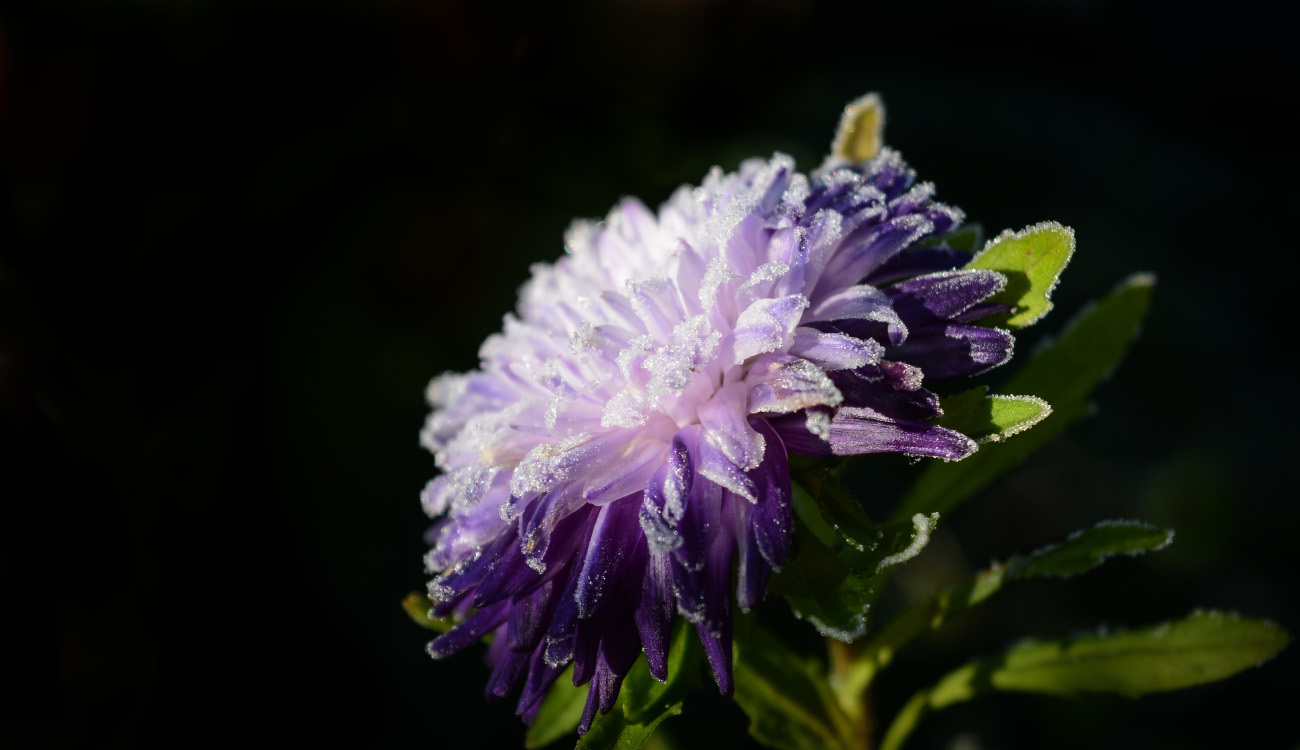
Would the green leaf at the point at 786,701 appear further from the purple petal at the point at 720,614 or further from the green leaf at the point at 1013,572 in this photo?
the purple petal at the point at 720,614

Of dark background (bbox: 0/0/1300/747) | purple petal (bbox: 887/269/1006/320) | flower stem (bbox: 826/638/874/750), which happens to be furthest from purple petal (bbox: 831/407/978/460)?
dark background (bbox: 0/0/1300/747)

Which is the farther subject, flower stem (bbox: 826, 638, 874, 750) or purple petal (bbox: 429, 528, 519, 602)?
flower stem (bbox: 826, 638, 874, 750)

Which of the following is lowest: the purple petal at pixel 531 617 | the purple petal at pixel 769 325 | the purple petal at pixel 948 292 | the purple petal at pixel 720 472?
the purple petal at pixel 531 617

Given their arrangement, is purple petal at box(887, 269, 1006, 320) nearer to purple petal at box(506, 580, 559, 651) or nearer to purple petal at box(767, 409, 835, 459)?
purple petal at box(767, 409, 835, 459)

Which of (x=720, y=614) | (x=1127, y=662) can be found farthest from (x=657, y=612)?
(x=1127, y=662)

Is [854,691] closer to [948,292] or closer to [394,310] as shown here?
[948,292]

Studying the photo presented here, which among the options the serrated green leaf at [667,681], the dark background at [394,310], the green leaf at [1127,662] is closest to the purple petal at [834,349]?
the serrated green leaf at [667,681]
